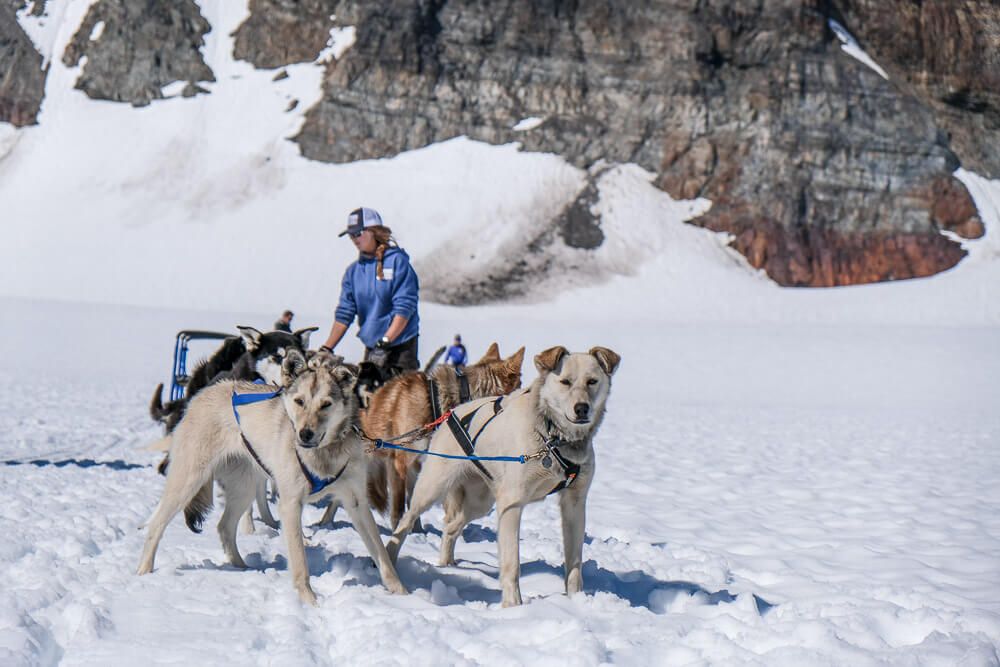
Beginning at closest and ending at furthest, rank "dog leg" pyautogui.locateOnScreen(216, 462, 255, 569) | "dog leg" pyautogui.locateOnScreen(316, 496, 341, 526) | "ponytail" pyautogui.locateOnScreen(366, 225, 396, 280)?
1. "dog leg" pyautogui.locateOnScreen(216, 462, 255, 569)
2. "dog leg" pyautogui.locateOnScreen(316, 496, 341, 526)
3. "ponytail" pyautogui.locateOnScreen(366, 225, 396, 280)

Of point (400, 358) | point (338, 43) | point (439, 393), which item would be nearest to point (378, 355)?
point (400, 358)

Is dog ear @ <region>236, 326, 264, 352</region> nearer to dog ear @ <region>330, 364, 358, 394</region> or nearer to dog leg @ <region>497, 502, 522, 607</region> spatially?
dog ear @ <region>330, 364, 358, 394</region>

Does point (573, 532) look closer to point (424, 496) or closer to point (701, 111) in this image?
point (424, 496)

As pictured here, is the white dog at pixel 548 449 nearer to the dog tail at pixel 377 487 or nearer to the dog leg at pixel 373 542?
the dog leg at pixel 373 542

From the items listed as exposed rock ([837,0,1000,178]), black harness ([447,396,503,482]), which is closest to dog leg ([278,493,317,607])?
black harness ([447,396,503,482])

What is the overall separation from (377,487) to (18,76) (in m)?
61.4

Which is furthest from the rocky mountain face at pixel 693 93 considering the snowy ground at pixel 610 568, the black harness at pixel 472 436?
the black harness at pixel 472 436

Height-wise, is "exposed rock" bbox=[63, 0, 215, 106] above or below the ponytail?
above

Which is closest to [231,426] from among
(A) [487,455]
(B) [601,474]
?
(A) [487,455]

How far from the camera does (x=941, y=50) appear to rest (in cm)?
5603

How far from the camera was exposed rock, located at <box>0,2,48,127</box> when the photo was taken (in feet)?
174

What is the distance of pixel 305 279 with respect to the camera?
43.1 metres

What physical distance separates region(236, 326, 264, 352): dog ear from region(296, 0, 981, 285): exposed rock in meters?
45.0

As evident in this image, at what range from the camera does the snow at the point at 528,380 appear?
3.48 meters
